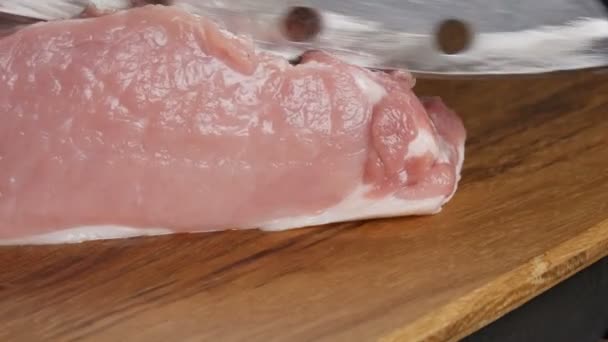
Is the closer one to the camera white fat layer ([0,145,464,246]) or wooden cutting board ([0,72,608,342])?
wooden cutting board ([0,72,608,342])

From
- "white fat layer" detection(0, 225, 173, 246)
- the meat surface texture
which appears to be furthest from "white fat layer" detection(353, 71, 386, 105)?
"white fat layer" detection(0, 225, 173, 246)

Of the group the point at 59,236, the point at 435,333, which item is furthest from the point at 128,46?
the point at 435,333

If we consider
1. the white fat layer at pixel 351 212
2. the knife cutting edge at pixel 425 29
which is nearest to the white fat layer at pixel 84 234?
the white fat layer at pixel 351 212

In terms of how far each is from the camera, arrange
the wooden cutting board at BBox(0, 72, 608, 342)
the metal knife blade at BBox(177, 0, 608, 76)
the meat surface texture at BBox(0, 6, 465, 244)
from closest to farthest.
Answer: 1. the wooden cutting board at BBox(0, 72, 608, 342)
2. the meat surface texture at BBox(0, 6, 465, 244)
3. the metal knife blade at BBox(177, 0, 608, 76)

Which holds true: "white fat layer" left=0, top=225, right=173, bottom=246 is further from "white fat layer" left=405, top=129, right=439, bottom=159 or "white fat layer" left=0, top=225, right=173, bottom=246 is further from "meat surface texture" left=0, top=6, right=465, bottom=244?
"white fat layer" left=405, top=129, right=439, bottom=159

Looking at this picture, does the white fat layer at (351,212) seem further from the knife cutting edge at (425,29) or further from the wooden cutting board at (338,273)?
the knife cutting edge at (425,29)

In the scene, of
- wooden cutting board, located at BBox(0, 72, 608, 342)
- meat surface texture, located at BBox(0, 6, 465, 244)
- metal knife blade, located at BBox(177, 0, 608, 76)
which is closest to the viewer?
wooden cutting board, located at BBox(0, 72, 608, 342)
